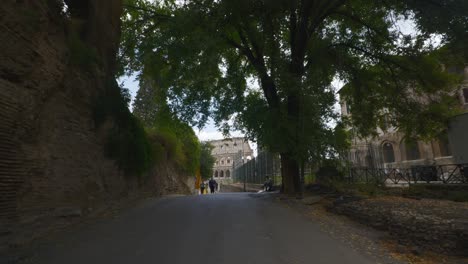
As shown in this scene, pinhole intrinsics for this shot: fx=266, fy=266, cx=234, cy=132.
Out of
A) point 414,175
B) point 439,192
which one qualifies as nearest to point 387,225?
point 439,192

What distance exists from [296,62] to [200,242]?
885 cm

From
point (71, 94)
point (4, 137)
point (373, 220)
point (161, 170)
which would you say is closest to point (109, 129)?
point (71, 94)

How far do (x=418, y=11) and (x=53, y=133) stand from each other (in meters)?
11.7

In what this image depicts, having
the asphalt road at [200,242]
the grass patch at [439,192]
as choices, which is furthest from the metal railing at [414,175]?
the asphalt road at [200,242]

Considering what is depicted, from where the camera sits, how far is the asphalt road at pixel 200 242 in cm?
488

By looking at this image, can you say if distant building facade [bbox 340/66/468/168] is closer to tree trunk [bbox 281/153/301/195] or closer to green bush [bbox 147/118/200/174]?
tree trunk [bbox 281/153/301/195]

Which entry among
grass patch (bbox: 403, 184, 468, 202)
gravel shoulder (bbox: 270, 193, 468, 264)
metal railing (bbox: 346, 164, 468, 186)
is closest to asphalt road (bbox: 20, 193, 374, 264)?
gravel shoulder (bbox: 270, 193, 468, 264)

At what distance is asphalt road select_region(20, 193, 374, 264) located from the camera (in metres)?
4.88

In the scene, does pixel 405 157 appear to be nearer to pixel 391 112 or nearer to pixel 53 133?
pixel 391 112

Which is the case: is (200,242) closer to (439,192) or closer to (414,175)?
(439,192)

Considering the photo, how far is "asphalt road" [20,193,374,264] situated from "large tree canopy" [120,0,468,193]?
12.3 ft

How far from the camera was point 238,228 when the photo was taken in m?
6.91

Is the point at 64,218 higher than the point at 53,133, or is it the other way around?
the point at 53,133

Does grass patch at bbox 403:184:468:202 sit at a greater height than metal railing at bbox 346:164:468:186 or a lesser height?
lesser
